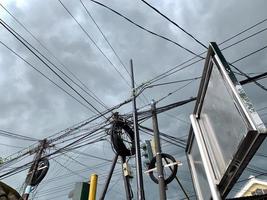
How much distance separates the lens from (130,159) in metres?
12.7

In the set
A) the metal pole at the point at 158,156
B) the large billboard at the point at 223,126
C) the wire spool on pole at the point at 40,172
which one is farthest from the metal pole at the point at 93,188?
the wire spool on pole at the point at 40,172

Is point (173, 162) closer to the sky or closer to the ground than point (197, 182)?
closer to the sky

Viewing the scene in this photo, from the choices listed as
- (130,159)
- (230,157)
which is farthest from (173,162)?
(230,157)

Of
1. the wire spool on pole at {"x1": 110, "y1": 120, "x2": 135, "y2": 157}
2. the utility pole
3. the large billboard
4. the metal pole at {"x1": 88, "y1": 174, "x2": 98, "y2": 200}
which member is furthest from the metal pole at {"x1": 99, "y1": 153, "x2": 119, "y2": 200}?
the metal pole at {"x1": 88, "y1": 174, "x2": 98, "y2": 200}

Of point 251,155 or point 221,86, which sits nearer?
point 251,155

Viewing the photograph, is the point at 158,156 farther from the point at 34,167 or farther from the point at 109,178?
the point at 34,167

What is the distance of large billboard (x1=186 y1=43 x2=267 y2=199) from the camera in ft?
8.63

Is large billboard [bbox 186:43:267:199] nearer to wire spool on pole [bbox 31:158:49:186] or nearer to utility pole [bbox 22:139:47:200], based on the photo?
utility pole [bbox 22:139:47:200]

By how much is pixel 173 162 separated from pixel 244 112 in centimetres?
800

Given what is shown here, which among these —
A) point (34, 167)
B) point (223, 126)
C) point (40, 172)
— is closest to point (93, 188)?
point (223, 126)

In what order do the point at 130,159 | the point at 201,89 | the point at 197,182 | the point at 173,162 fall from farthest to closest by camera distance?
the point at 130,159
the point at 173,162
the point at 197,182
the point at 201,89

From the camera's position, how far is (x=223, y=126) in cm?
344

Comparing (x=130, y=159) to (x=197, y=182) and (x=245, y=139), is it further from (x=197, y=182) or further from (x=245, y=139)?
(x=245, y=139)

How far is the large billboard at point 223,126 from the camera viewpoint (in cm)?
263
